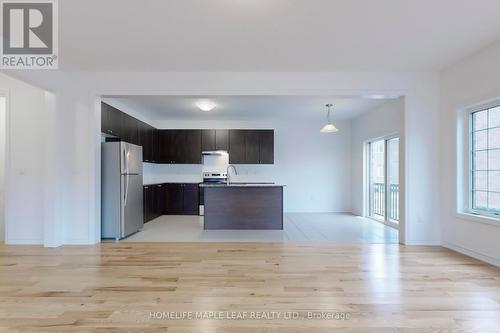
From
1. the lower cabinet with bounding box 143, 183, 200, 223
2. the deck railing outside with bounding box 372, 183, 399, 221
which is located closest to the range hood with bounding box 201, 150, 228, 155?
the lower cabinet with bounding box 143, 183, 200, 223

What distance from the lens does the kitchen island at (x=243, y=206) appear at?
20.3ft

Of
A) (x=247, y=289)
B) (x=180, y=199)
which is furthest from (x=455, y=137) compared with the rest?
(x=180, y=199)

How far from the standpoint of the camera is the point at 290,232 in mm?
5789

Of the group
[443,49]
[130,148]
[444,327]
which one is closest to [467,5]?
[443,49]

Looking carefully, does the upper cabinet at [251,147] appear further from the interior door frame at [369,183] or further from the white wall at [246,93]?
the white wall at [246,93]

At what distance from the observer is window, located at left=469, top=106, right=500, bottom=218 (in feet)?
12.7

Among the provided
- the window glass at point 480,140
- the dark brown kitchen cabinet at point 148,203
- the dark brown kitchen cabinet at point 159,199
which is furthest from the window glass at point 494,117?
the dark brown kitchen cabinet at point 159,199

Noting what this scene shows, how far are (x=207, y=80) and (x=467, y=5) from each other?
10.8 feet

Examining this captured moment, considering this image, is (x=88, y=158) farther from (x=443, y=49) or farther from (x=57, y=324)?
(x=443, y=49)

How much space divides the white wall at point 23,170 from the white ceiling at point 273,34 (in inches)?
41.4

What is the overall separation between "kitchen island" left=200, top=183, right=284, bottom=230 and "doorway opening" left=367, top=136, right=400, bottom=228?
245 cm

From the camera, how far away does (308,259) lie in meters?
3.93

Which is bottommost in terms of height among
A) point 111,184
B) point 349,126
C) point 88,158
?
point 111,184

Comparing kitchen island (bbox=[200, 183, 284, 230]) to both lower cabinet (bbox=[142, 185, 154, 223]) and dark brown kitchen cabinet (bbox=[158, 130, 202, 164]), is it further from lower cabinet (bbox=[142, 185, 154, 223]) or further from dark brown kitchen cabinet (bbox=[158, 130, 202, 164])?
dark brown kitchen cabinet (bbox=[158, 130, 202, 164])
